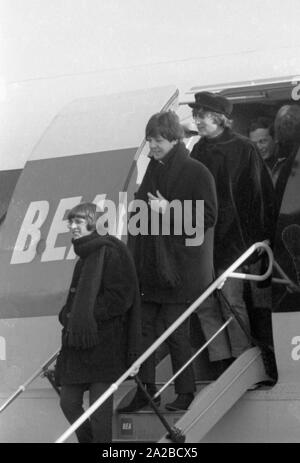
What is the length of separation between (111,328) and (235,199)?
2.58 ft

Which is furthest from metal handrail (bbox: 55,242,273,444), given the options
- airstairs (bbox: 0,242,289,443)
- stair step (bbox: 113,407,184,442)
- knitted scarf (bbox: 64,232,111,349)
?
stair step (bbox: 113,407,184,442)

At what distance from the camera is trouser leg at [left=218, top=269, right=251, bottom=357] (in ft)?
17.9

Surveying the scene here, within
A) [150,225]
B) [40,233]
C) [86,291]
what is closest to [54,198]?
[40,233]

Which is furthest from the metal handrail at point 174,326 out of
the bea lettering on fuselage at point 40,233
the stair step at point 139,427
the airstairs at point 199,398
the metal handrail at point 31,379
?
the bea lettering on fuselage at point 40,233

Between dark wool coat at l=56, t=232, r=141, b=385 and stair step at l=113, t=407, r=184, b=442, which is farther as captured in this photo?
stair step at l=113, t=407, r=184, b=442

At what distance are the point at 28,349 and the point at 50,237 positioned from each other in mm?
512

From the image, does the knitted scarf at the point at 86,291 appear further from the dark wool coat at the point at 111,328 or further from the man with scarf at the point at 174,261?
the man with scarf at the point at 174,261

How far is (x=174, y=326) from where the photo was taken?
5.18m

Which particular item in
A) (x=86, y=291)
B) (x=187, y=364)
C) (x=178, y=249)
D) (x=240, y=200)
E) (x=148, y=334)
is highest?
(x=240, y=200)

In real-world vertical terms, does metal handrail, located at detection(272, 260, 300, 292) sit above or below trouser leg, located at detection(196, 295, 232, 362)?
above

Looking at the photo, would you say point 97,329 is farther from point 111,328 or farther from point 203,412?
point 203,412

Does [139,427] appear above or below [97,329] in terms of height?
below

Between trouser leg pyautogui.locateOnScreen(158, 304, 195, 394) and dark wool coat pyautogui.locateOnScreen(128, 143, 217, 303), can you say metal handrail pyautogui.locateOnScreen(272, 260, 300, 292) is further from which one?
trouser leg pyautogui.locateOnScreen(158, 304, 195, 394)

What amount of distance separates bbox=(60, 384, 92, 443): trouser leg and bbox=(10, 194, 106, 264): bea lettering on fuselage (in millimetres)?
710
